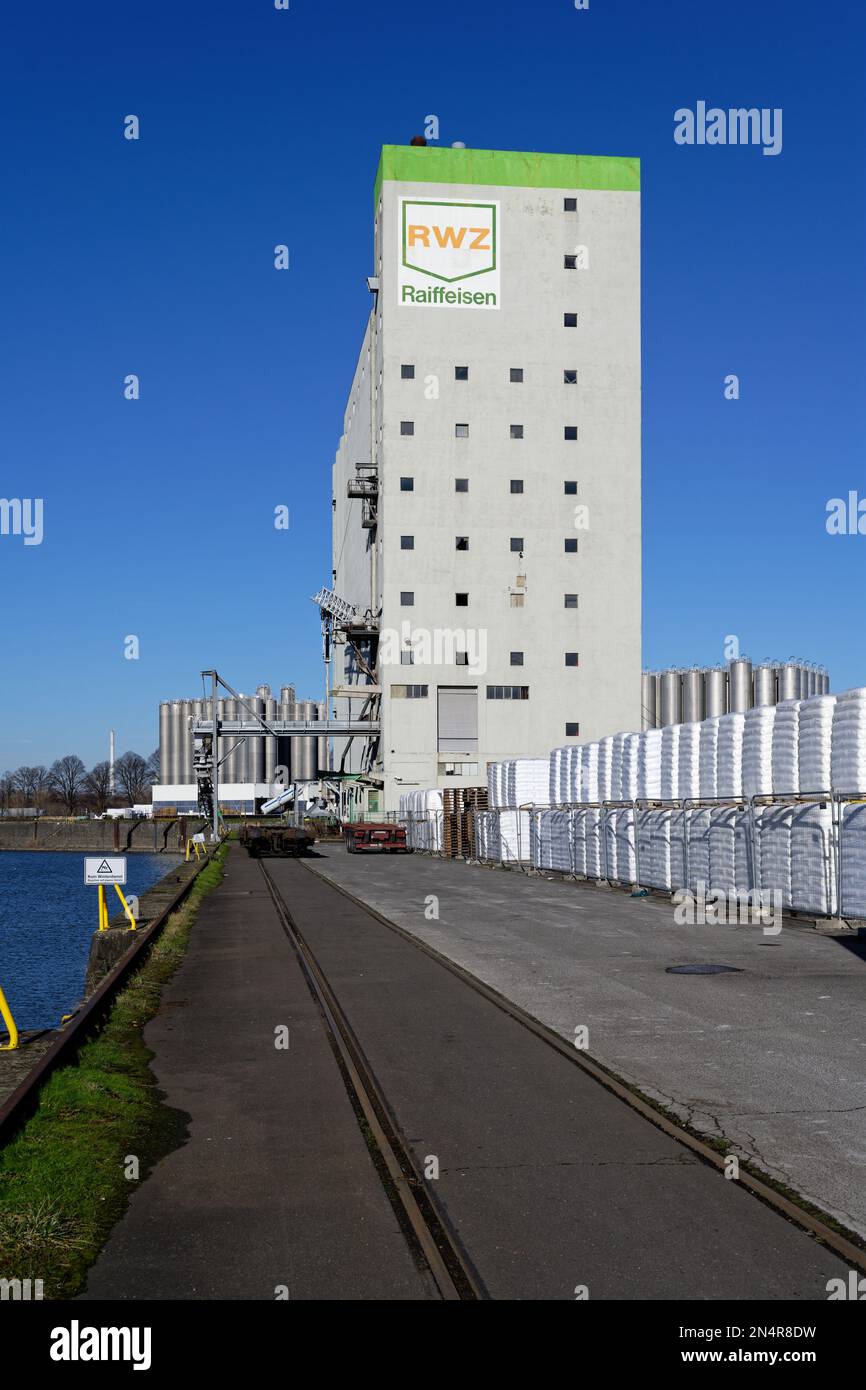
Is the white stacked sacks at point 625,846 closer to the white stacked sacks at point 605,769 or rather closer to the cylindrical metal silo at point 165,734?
the white stacked sacks at point 605,769

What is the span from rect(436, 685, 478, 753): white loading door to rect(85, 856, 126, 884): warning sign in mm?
65888

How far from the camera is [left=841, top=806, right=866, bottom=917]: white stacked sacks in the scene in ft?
61.5

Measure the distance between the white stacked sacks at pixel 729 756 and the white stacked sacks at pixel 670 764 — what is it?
2274mm

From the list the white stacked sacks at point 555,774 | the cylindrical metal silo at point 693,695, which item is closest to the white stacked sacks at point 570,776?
the white stacked sacks at point 555,774

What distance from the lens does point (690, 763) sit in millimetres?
26500

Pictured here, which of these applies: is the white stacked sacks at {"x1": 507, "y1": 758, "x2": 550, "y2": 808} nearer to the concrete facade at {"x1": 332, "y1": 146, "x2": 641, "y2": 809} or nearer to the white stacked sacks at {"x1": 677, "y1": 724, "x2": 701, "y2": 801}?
the white stacked sacks at {"x1": 677, "y1": 724, "x2": 701, "y2": 801}

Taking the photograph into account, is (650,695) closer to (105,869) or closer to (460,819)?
(460,819)

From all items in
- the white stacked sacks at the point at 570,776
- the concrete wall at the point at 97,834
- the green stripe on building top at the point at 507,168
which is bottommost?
the concrete wall at the point at 97,834

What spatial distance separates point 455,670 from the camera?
84.3m

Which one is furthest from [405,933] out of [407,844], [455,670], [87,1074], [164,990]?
[455,670]

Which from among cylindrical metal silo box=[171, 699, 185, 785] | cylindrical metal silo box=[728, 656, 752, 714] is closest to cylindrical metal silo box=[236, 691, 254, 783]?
cylindrical metal silo box=[171, 699, 185, 785]

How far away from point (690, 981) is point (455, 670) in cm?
7001

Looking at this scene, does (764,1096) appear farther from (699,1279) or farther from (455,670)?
(455,670)

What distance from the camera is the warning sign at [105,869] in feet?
59.6
